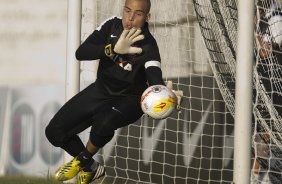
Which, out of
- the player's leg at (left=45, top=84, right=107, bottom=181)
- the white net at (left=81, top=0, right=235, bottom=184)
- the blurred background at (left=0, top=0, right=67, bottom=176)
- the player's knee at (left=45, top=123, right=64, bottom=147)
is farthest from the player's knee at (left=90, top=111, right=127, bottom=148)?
the blurred background at (left=0, top=0, right=67, bottom=176)

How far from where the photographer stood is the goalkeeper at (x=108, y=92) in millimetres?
6520

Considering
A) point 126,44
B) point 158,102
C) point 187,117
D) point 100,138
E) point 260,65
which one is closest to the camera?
point 158,102

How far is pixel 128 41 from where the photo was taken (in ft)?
20.6

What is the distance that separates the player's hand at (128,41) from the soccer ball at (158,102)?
35 centimetres

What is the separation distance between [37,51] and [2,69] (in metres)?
0.51

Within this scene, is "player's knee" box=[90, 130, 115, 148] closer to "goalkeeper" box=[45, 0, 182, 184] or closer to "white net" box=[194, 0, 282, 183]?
"goalkeeper" box=[45, 0, 182, 184]

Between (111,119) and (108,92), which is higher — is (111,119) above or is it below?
below

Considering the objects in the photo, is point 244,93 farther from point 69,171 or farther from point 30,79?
point 30,79

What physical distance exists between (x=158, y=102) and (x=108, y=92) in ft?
2.69

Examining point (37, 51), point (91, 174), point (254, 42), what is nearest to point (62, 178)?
point (91, 174)

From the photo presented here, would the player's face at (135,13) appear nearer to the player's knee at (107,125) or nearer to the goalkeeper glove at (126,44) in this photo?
the goalkeeper glove at (126,44)

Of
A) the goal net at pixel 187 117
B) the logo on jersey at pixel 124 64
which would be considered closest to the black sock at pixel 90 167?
the logo on jersey at pixel 124 64

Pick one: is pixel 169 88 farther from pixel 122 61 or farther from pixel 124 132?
pixel 124 132

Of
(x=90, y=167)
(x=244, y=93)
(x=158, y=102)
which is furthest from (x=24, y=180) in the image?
(x=158, y=102)
